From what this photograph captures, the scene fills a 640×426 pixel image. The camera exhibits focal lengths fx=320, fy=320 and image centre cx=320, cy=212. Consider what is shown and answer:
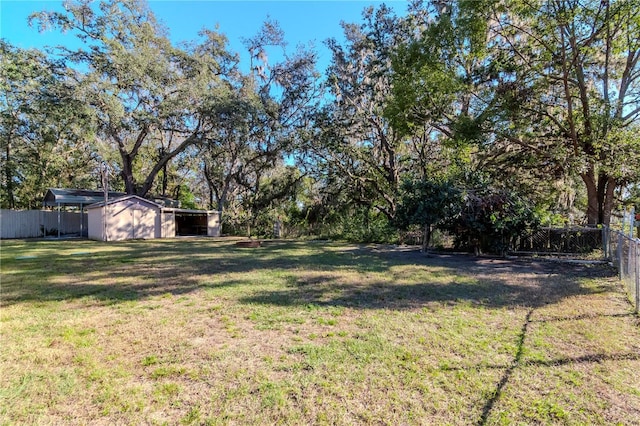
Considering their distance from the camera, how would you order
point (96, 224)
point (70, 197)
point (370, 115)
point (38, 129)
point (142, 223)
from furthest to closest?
point (38, 129), point (70, 197), point (142, 223), point (96, 224), point (370, 115)

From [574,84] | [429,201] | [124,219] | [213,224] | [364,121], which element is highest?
[364,121]

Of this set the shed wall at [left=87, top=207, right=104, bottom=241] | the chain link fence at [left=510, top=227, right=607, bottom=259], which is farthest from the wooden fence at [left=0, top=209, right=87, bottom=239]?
the chain link fence at [left=510, top=227, right=607, bottom=259]

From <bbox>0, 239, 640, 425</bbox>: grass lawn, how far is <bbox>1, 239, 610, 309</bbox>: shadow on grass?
0.07m

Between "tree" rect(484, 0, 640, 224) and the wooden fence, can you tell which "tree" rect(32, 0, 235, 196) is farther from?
"tree" rect(484, 0, 640, 224)

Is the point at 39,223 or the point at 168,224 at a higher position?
the point at 39,223

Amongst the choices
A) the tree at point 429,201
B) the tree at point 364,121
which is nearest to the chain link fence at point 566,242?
the tree at point 429,201

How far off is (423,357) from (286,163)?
18.9 metres

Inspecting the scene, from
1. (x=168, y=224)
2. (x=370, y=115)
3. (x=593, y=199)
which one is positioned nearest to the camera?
(x=593, y=199)

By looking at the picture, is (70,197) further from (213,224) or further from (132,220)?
(213,224)

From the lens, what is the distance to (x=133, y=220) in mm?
17516

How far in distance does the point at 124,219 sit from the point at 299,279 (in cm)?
1444

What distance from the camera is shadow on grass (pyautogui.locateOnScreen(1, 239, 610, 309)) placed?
5.23 meters

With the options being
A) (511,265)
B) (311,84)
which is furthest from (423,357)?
(311,84)

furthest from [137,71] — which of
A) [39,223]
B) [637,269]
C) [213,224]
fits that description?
[637,269]
